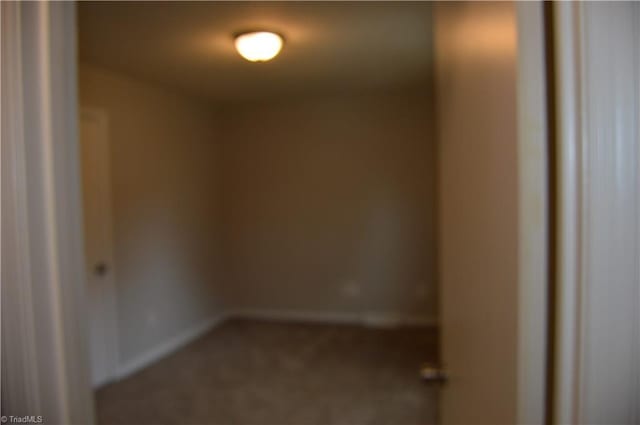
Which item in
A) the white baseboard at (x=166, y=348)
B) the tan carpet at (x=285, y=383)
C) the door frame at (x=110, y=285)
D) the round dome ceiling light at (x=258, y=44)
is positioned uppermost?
the round dome ceiling light at (x=258, y=44)

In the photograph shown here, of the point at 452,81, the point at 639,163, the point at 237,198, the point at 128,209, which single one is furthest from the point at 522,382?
the point at 237,198

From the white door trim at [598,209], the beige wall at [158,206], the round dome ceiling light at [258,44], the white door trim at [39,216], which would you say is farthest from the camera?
the beige wall at [158,206]

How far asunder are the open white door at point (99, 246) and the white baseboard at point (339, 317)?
1.71 m

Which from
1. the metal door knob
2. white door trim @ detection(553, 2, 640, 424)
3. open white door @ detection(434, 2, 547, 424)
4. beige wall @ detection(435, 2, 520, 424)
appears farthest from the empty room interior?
white door trim @ detection(553, 2, 640, 424)

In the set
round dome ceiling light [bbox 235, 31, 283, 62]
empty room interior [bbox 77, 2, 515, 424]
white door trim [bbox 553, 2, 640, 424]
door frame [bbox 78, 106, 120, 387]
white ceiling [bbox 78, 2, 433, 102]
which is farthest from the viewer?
door frame [bbox 78, 106, 120, 387]

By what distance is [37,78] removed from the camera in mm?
578

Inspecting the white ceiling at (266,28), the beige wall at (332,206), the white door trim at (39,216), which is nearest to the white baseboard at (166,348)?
the beige wall at (332,206)

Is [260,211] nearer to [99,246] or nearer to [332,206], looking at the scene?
[332,206]

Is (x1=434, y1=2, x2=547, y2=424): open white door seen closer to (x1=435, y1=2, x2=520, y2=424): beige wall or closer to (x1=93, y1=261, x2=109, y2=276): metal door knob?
(x1=435, y1=2, x2=520, y2=424): beige wall

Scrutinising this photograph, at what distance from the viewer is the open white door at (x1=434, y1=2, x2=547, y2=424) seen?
46 centimetres

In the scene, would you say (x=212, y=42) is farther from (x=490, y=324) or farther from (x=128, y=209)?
(x=490, y=324)

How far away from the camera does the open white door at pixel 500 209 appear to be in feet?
1.51

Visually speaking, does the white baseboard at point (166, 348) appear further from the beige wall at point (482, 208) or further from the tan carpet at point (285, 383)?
the beige wall at point (482, 208)

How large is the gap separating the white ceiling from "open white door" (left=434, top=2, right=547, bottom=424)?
1.50 m
